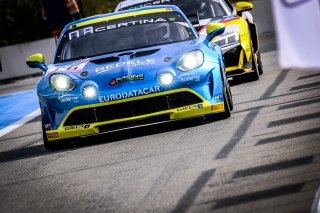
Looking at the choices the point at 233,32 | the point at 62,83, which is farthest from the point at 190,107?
the point at 233,32

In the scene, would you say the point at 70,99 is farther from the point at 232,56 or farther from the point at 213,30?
the point at 232,56

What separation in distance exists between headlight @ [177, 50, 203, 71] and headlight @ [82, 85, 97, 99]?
0.82m

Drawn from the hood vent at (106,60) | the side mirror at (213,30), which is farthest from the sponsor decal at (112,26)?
the hood vent at (106,60)

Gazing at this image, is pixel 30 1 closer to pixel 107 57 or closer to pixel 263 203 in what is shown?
pixel 107 57

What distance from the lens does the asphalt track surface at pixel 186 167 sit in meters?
5.50

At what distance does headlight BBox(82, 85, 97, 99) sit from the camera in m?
9.04

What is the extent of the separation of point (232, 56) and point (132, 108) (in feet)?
13.9

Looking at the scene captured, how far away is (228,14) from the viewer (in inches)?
549

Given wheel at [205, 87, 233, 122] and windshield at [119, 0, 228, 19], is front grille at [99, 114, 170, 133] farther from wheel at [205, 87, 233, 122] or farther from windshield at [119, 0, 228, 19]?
windshield at [119, 0, 228, 19]

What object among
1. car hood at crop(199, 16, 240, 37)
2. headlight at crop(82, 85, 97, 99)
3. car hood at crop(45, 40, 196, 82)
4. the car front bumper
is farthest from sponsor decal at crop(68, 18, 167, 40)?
car hood at crop(199, 16, 240, 37)

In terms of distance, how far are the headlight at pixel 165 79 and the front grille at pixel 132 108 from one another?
115mm

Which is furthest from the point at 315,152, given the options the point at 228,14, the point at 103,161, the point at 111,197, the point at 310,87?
the point at 228,14

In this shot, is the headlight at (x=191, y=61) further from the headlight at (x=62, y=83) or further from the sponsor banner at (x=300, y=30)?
the sponsor banner at (x=300, y=30)

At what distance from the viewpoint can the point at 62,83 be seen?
9.20 metres
